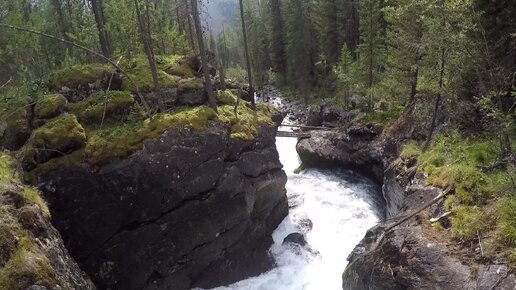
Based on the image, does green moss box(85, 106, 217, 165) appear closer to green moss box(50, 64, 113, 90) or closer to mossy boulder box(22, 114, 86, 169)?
mossy boulder box(22, 114, 86, 169)

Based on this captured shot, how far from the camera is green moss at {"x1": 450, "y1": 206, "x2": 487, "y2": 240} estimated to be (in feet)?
37.2

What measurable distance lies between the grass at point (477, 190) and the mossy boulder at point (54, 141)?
46.6 ft

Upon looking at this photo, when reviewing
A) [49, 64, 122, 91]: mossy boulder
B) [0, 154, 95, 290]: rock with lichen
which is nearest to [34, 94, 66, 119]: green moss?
[49, 64, 122, 91]: mossy boulder

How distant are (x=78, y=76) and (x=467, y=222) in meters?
18.0

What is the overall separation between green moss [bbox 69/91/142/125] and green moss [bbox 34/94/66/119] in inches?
27.4

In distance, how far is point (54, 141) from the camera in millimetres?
16359

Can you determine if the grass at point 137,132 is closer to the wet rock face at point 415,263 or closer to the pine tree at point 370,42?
the wet rock face at point 415,263

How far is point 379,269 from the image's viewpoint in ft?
40.9

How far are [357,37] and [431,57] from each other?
3642cm

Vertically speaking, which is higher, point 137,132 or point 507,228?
point 137,132

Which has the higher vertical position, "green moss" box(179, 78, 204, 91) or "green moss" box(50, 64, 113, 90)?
"green moss" box(50, 64, 113, 90)

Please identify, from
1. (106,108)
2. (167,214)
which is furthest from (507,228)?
(106,108)

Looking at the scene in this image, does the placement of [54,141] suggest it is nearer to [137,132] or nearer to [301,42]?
[137,132]

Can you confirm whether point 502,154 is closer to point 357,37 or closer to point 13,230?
point 13,230
